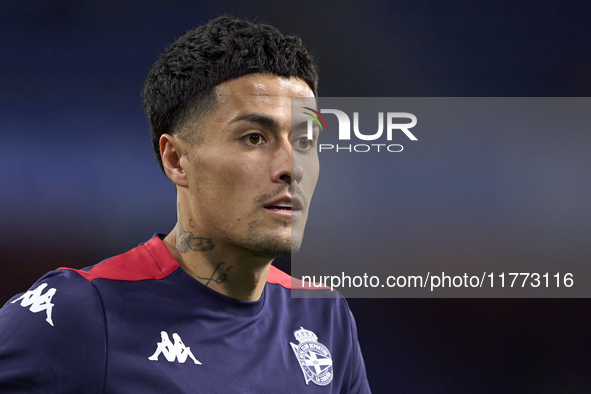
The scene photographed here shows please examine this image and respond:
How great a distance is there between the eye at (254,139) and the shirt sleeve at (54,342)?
0.60 meters

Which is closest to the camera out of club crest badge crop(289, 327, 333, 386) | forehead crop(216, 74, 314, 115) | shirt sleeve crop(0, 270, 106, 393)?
shirt sleeve crop(0, 270, 106, 393)

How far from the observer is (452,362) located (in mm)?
2807

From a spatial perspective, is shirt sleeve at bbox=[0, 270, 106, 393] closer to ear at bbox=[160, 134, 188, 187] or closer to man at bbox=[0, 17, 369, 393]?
man at bbox=[0, 17, 369, 393]

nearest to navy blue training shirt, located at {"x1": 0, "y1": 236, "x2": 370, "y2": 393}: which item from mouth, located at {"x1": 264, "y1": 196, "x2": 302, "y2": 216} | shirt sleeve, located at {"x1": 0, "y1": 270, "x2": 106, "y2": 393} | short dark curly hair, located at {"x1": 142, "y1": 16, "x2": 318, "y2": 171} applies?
shirt sleeve, located at {"x1": 0, "y1": 270, "x2": 106, "y2": 393}

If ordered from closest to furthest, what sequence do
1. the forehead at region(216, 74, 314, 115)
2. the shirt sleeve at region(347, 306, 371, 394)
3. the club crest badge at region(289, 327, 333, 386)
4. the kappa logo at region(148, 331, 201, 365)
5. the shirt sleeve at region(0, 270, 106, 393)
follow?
1. the shirt sleeve at region(0, 270, 106, 393)
2. the kappa logo at region(148, 331, 201, 365)
3. the forehead at region(216, 74, 314, 115)
4. the club crest badge at region(289, 327, 333, 386)
5. the shirt sleeve at region(347, 306, 371, 394)

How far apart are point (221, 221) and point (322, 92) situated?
158 cm

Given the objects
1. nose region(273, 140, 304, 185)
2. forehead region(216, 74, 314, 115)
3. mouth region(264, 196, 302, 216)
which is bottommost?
mouth region(264, 196, 302, 216)

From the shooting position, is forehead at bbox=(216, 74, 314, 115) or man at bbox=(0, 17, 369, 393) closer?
man at bbox=(0, 17, 369, 393)

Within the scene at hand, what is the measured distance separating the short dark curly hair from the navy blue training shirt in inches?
16.6

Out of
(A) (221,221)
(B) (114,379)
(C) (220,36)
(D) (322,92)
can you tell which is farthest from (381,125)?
(B) (114,379)

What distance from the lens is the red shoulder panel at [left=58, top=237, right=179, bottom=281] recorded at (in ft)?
4.86

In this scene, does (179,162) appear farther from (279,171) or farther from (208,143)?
(279,171)

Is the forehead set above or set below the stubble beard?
above

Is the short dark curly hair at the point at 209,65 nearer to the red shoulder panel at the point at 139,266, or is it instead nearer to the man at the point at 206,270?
the man at the point at 206,270
